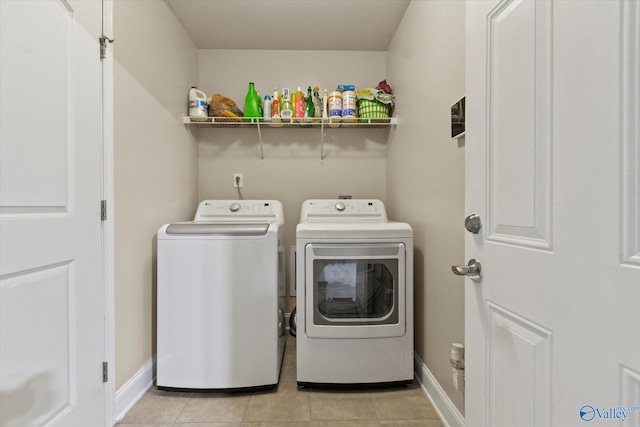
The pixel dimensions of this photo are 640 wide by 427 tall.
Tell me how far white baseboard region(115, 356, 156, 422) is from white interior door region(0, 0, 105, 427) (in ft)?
0.45

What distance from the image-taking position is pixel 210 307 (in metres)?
1.59

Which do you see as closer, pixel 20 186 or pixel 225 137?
pixel 20 186

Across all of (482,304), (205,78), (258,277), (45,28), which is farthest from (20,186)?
(205,78)

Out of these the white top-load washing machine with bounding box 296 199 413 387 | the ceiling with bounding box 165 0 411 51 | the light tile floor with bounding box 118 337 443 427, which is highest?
the ceiling with bounding box 165 0 411 51

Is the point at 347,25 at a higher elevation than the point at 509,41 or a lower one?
higher

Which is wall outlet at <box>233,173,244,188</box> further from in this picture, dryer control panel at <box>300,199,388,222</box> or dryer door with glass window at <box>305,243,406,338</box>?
dryer door with glass window at <box>305,243,406,338</box>

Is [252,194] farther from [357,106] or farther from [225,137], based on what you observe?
[357,106]

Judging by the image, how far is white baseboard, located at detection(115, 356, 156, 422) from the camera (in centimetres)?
143

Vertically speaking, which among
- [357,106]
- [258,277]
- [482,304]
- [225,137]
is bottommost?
[258,277]

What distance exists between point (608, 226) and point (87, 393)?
5.73 ft

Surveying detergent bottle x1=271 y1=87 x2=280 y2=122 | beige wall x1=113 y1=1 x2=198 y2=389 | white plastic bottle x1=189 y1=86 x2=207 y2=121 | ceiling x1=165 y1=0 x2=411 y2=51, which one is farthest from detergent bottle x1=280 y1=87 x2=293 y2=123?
beige wall x1=113 y1=1 x2=198 y2=389

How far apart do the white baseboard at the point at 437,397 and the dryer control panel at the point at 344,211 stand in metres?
0.94

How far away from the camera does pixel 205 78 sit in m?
2.47
